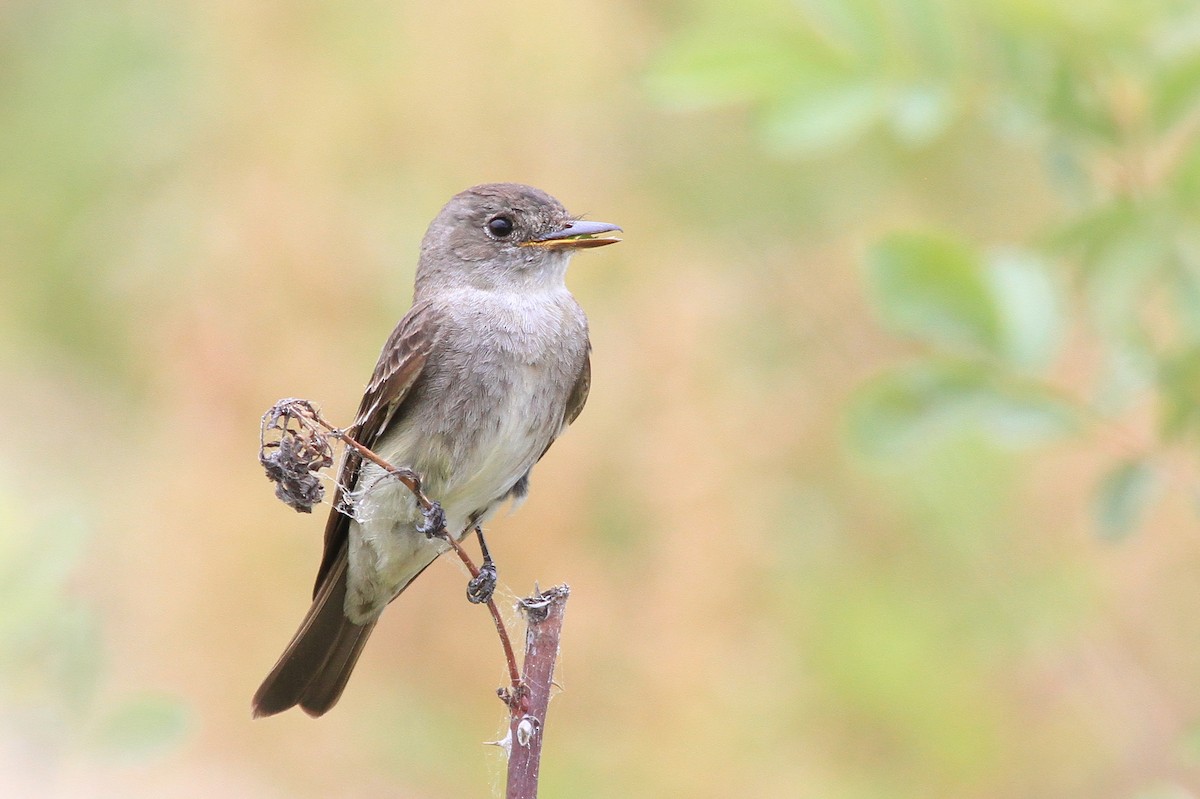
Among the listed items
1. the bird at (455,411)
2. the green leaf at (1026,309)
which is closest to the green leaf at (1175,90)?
the green leaf at (1026,309)

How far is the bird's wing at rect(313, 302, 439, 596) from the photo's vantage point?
138 inches

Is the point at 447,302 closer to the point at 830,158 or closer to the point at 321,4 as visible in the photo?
the point at 830,158

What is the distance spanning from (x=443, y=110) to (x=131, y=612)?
226cm

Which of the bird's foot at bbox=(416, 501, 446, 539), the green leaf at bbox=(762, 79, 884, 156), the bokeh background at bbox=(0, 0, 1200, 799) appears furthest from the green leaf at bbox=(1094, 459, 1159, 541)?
the bird's foot at bbox=(416, 501, 446, 539)

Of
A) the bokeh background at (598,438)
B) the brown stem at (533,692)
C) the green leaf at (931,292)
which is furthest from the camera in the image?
the bokeh background at (598,438)

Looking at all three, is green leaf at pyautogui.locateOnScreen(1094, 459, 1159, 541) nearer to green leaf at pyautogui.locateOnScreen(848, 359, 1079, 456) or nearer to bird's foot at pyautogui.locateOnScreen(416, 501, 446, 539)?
green leaf at pyautogui.locateOnScreen(848, 359, 1079, 456)

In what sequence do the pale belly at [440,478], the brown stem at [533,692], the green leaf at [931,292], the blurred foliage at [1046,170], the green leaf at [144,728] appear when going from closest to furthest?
the brown stem at [533,692] < the green leaf at [144,728] < the blurred foliage at [1046,170] < the green leaf at [931,292] < the pale belly at [440,478]

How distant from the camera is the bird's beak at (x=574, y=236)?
360 cm

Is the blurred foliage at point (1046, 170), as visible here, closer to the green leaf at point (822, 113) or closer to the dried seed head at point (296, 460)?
the green leaf at point (822, 113)

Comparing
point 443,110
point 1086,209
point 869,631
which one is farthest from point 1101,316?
point 443,110

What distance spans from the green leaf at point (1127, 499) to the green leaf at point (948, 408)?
0.17 metres

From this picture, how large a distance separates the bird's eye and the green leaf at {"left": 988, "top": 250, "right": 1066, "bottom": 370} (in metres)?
1.40

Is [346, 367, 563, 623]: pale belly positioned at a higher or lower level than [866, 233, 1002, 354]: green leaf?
higher

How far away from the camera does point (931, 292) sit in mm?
2975
